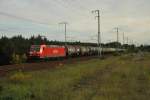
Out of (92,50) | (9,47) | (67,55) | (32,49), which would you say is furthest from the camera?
(92,50)

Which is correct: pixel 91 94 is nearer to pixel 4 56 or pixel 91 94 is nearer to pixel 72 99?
pixel 72 99

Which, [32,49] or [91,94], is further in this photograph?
[32,49]

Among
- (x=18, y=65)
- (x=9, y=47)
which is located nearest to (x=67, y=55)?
(x=9, y=47)

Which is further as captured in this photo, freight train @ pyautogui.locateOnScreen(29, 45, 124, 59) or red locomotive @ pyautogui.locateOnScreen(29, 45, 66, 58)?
freight train @ pyautogui.locateOnScreen(29, 45, 124, 59)

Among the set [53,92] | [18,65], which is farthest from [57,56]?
[53,92]

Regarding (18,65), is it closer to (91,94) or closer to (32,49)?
(32,49)

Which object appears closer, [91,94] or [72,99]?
[72,99]

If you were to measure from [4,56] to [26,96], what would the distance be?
129 feet

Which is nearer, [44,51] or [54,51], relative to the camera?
[44,51]

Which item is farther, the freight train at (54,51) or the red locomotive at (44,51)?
the freight train at (54,51)

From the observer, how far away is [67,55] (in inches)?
2601

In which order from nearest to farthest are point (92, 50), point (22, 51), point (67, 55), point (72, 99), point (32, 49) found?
point (72, 99)
point (32, 49)
point (22, 51)
point (67, 55)
point (92, 50)

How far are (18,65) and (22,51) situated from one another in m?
23.9

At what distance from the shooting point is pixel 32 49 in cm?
4909
